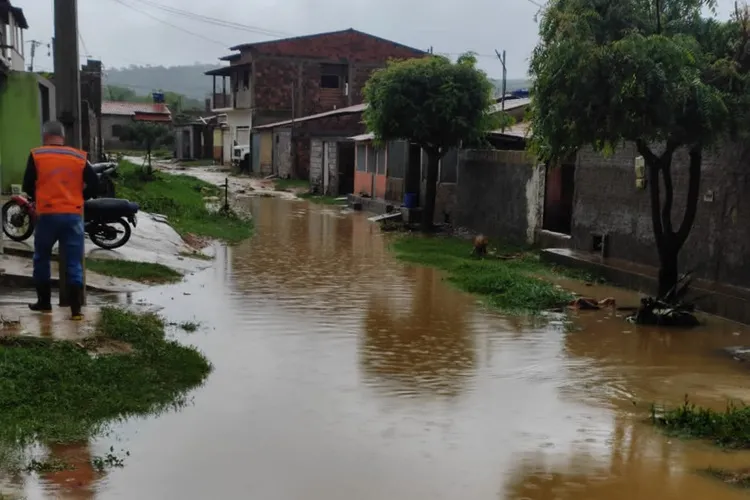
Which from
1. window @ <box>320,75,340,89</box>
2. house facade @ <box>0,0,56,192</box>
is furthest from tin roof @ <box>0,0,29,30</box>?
window @ <box>320,75,340,89</box>

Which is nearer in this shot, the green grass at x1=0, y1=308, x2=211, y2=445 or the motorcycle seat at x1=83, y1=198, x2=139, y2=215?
the green grass at x1=0, y1=308, x2=211, y2=445

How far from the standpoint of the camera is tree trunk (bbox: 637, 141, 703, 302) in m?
10.3

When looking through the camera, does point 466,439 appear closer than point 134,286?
Yes

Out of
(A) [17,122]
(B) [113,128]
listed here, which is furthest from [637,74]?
(B) [113,128]

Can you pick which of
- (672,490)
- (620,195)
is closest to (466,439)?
(672,490)

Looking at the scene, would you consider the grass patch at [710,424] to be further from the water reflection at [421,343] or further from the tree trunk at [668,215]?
the tree trunk at [668,215]

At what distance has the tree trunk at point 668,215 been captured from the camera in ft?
33.8

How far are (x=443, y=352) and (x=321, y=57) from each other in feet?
122

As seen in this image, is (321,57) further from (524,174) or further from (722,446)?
(722,446)

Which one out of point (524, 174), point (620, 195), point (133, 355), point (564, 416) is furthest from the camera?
point (524, 174)

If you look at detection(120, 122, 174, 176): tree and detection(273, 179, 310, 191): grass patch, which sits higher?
detection(120, 122, 174, 176): tree

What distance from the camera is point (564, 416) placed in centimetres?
A: 629

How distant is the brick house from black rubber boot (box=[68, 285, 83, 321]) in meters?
35.9

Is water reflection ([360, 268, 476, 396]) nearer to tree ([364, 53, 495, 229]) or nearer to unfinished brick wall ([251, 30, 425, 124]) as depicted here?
tree ([364, 53, 495, 229])
